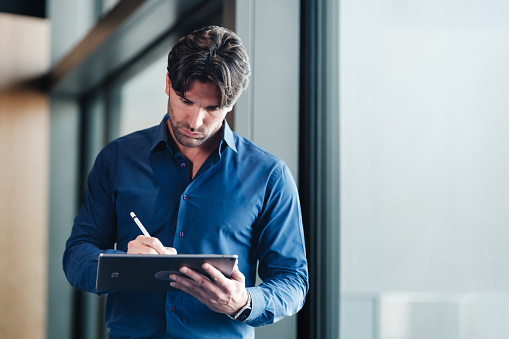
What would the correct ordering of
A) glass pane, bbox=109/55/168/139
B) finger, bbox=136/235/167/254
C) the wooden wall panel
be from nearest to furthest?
1. finger, bbox=136/235/167/254
2. glass pane, bbox=109/55/168/139
3. the wooden wall panel

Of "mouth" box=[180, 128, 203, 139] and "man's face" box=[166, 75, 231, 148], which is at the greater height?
"man's face" box=[166, 75, 231, 148]

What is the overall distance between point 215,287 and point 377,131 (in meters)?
0.76

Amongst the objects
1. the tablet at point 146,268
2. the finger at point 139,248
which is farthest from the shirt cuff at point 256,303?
the finger at point 139,248

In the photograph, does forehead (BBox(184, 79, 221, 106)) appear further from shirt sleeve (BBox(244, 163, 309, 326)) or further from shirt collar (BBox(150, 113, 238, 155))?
shirt sleeve (BBox(244, 163, 309, 326))

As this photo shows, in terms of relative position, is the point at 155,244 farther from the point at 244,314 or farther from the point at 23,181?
the point at 23,181

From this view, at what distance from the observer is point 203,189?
4.52 ft

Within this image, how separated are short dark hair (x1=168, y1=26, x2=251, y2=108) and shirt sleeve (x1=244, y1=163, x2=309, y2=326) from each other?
227 millimetres

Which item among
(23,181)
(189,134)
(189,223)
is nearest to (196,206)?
(189,223)

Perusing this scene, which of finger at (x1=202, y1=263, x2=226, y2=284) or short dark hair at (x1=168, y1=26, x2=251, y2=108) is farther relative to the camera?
short dark hair at (x1=168, y1=26, x2=251, y2=108)

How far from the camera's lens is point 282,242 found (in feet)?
4.57

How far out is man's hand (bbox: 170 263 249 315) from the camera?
1.11m

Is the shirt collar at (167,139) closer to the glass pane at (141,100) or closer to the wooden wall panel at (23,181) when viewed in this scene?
the glass pane at (141,100)

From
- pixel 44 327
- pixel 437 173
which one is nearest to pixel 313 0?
pixel 437 173

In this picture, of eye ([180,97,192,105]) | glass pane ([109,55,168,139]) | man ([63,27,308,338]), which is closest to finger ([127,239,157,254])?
man ([63,27,308,338])
